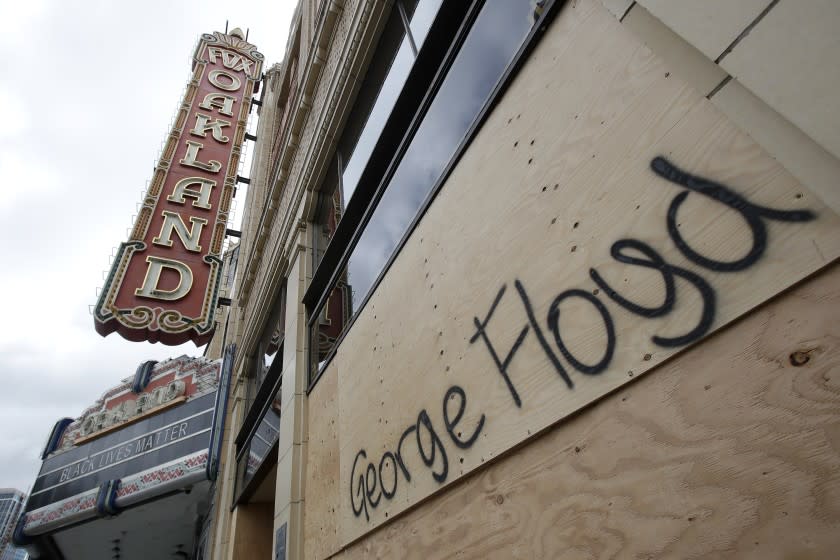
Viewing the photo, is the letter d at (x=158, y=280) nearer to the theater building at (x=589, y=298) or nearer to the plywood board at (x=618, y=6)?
the theater building at (x=589, y=298)

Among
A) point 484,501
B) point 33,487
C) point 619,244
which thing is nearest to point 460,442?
point 484,501

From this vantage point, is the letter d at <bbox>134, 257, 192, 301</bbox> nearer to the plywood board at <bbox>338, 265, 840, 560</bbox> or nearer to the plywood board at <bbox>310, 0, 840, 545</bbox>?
the plywood board at <bbox>310, 0, 840, 545</bbox>

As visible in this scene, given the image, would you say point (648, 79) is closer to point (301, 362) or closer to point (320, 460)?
point (320, 460)

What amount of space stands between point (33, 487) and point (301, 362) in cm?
1161

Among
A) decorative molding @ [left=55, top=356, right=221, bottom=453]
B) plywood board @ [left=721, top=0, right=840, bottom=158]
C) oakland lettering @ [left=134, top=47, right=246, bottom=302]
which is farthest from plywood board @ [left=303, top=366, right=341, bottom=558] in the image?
decorative molding @ [left=55, top=356, right=221, bottom=453]

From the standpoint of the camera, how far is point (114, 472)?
10.4 meters

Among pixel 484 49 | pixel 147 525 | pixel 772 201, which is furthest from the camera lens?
pixel 147 525

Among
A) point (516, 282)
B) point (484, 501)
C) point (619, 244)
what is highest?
point (516, 282)

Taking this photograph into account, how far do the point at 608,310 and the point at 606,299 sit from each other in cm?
4

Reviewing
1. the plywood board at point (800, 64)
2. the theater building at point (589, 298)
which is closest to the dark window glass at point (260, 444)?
the theater building at point (589, 298)

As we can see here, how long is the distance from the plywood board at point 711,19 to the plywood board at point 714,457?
0.79 meters

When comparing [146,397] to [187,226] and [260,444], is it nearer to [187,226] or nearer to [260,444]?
[187,226]

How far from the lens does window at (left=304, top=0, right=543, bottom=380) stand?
305 cm

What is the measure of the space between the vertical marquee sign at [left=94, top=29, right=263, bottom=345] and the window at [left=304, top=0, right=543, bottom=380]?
211 inches
